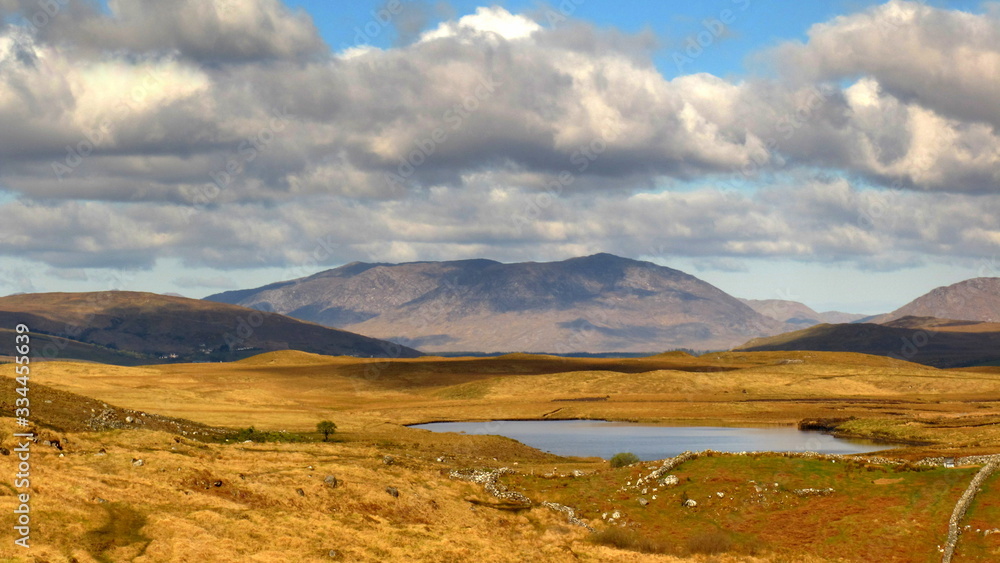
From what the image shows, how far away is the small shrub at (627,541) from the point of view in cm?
4325

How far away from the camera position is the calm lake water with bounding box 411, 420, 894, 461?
9681 centimetres

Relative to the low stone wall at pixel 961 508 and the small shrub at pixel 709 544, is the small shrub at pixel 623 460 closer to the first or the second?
the small shrub at pixel 709 544

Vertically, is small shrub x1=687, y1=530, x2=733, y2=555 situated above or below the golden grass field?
below

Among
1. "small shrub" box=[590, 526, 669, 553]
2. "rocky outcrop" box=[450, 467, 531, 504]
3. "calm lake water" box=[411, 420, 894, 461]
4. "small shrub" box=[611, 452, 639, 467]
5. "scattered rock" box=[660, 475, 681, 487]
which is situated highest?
"scattered rock" box=[660, 475, 681, 487]

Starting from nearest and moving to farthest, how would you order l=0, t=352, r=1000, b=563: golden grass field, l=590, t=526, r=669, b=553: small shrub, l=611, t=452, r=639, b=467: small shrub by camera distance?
l=0, t=352, r=1000, b=563: golden grass field → l=590, t=526, r=669, b=553: small shrub → l=611, t=452, r=639, b=467: small shrub

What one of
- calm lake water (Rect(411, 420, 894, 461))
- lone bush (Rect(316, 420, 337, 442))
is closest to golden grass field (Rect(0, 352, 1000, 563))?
lone bush (Rect(316, 420, 337, 442))

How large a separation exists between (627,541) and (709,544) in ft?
12.8

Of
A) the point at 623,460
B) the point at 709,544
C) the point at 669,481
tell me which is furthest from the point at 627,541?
the point at 623,460

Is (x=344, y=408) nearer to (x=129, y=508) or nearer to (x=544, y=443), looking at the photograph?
(x=544, y=443)

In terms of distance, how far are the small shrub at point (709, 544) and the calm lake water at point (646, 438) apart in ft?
137

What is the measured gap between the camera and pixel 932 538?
43.2 metres

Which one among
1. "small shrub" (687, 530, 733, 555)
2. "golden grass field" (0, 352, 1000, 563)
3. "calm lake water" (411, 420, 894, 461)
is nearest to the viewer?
"golden grass field" (0, 352, 1000, 563)

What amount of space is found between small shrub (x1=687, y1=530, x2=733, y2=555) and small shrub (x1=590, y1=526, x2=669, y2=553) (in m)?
1.38

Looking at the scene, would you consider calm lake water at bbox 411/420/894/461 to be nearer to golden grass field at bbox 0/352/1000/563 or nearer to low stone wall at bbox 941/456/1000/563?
golden grass field at bbox 0/352/1000/563
